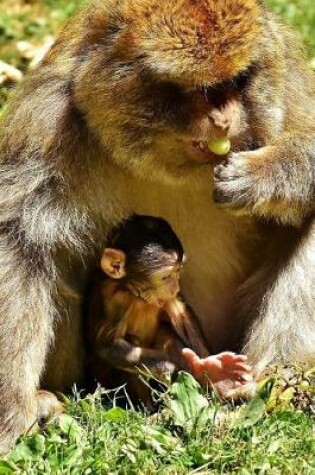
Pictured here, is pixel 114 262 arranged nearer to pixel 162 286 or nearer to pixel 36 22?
pixel 162 286

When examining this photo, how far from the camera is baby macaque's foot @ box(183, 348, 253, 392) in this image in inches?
241

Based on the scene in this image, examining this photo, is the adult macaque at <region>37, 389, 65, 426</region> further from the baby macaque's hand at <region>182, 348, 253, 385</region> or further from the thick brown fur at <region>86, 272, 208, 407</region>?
the baby macaque's hand at <region>182, 348, 253, 385</region>

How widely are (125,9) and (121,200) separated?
1.01 metres

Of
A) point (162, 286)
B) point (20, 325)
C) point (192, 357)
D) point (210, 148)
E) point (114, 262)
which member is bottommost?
point (192, 357)

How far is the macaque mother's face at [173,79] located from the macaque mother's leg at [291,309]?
819mm

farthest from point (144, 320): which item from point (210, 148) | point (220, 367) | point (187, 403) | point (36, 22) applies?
point (36, 22)

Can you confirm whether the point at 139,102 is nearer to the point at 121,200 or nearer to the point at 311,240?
the point at 121,200

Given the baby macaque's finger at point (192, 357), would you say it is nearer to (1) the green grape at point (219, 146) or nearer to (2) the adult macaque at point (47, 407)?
(2) the adult macaque at point (47, 407)

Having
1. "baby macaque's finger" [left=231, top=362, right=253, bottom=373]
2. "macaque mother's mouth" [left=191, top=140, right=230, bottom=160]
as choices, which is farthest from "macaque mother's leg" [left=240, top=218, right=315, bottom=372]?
"macaque mother's mouth" [left=191, top=140, right=230, bottom=160]

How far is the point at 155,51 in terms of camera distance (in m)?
5.57

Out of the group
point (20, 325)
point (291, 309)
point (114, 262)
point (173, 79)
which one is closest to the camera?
point (173, 79)

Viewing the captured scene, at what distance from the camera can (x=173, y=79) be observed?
5.58 metres

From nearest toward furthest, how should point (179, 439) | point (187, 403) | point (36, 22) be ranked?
point (179, 439)
point (187, 403)
point (36, 22)

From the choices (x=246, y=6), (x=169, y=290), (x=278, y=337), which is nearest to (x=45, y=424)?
(x=169, y=290)
